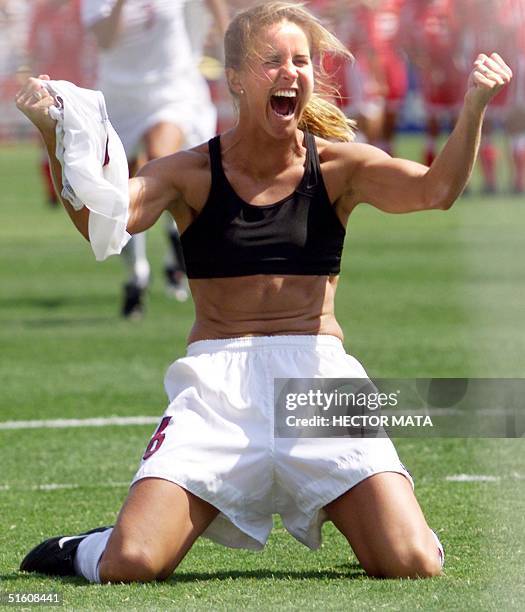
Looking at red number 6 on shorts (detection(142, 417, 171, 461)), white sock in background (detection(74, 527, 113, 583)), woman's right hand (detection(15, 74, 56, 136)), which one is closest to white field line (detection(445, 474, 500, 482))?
red number 6 on shorts (detection(142, 417, 171, 461))

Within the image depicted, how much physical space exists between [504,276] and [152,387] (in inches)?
214

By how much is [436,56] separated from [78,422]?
44.9 feet

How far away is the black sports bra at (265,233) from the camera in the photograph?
201 inches

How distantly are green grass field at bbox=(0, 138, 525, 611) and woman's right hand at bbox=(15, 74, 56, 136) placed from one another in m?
1.30

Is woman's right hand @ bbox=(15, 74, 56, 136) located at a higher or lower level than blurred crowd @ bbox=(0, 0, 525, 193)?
higher

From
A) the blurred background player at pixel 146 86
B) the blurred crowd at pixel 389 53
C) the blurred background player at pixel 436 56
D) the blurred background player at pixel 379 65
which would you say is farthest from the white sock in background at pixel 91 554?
the blurred background player at pixel 436 56

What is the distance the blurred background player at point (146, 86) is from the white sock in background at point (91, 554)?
5924mm

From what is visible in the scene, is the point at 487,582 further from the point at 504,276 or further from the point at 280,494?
the point at 504,276

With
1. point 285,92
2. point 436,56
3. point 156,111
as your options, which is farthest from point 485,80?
point 436,56

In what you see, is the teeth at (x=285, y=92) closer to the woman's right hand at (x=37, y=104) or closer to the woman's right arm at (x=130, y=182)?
the woman's right arm at (x=130, y=182)

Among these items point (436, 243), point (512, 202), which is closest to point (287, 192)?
point (436, 243)

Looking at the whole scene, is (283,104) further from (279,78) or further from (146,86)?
(146,86)

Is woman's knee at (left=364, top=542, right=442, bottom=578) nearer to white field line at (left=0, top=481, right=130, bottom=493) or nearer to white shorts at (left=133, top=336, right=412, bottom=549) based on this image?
white shorts at (left=133, top=336, right=412, bottom=549)

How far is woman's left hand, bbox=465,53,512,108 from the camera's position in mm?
4715
